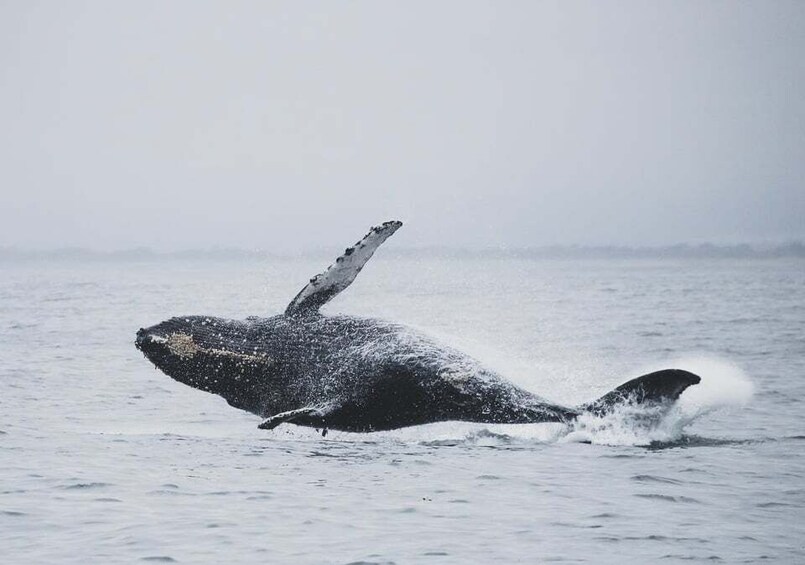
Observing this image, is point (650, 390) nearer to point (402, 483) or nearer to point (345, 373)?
point (402, 483)

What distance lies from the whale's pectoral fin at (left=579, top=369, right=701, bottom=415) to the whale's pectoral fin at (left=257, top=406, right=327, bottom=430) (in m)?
3.04

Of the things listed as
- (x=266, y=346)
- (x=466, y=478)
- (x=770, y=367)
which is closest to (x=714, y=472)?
(x=466, y=478)

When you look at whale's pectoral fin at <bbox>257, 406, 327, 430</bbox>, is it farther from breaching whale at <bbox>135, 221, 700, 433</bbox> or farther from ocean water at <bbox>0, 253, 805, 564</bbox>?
ocean water at <bbox>0, 253, 805, 564</bbox>

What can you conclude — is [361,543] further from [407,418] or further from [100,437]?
[100,437]

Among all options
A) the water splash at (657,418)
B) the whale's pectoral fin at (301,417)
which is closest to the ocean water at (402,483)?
the water splash at (657,418)

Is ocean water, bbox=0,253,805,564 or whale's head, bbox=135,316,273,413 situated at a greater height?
whale's head, bbox=135,316,273,413

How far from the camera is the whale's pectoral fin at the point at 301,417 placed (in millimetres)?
12055

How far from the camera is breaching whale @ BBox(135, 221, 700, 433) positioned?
41.2 ft

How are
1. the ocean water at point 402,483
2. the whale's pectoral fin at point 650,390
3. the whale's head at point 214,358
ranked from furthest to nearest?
1. the whale's head at point 214,358
2. the whale's pectoral fin at point 650,390
3. the ocean water at point 402,483

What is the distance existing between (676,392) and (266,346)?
4.90 m

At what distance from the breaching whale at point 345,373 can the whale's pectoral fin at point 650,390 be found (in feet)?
0.04

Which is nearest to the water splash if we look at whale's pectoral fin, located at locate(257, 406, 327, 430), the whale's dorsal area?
whale's pectoral fin, located at locate(257, 406, 327, 430)

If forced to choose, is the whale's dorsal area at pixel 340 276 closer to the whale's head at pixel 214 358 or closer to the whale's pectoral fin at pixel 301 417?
the whale's head at pixel 214 358

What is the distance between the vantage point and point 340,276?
1377 cm
